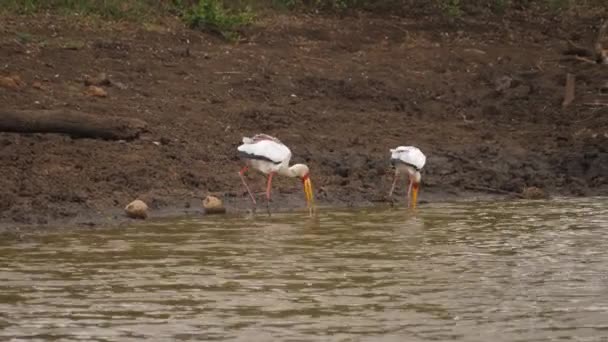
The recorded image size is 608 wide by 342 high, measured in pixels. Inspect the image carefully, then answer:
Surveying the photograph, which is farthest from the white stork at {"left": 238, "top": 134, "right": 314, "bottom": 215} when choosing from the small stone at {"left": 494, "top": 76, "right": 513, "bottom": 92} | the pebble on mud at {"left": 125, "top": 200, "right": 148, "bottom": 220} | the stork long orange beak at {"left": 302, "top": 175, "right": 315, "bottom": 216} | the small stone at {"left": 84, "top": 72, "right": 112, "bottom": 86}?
the small stone at {"left": 494, "top": 76, "right": 513, "bottom": 92}

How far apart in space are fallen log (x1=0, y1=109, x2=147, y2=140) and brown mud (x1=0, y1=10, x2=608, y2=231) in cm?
8

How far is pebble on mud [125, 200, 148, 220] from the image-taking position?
12.5 m

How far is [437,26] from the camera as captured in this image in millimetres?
20406

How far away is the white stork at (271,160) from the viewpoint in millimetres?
13609

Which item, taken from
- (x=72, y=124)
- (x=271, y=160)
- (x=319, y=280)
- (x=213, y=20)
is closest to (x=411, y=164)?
(x=271, y=160)

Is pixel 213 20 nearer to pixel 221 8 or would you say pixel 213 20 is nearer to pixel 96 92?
pixel 221 8

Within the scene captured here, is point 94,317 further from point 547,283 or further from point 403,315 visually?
point 547,283

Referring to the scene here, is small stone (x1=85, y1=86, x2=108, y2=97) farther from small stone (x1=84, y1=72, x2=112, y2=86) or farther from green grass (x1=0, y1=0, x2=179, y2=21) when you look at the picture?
green grass (x1=0, y1=0, x2=179, y2=21)

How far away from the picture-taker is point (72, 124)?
45.3 feet

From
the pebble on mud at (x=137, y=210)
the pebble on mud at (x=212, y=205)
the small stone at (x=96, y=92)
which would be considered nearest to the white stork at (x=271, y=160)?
the pebble on mud at (x=212, y=205)

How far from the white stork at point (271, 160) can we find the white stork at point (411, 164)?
0.91 metres

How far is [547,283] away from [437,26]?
10.7 m

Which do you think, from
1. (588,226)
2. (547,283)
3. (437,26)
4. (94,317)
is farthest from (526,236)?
(437,26)

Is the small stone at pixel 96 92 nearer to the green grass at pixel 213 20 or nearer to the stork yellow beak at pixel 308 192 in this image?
the stork yellow beak at pixel 308 192
